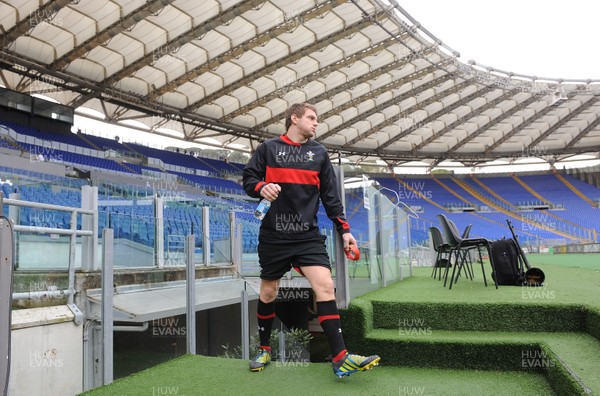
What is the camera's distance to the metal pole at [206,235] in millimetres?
7633

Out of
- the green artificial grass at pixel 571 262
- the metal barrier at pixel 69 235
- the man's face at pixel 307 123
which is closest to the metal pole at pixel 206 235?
the metal barrier at pixel 69 235

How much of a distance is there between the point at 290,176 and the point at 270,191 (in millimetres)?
252

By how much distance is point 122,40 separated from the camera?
1611 centimetres

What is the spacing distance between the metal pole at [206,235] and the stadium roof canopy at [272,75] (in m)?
8.41

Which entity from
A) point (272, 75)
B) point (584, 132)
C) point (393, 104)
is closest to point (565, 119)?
point (584, 132)

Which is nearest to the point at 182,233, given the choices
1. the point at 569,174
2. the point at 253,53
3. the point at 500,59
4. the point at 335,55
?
the point at 253,53

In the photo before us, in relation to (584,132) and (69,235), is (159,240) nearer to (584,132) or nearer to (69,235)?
(69,235)

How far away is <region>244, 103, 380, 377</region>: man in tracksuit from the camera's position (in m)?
2.65

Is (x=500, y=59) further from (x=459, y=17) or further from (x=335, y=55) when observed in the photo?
(x=335, y=55)

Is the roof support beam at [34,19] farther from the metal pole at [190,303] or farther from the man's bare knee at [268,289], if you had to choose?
the man's bare knee at [268,289]

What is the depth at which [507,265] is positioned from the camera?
497 centimetres

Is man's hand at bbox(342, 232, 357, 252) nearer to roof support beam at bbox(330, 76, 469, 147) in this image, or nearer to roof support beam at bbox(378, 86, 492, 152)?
roof support beam at bbox(330, 76, 469, 147)

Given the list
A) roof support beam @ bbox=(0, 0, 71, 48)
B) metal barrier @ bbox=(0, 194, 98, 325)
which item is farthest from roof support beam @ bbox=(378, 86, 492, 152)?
metal barrier @ bbox=(0, 194, 98, 325)

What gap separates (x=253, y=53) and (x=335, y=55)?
3362 mm
